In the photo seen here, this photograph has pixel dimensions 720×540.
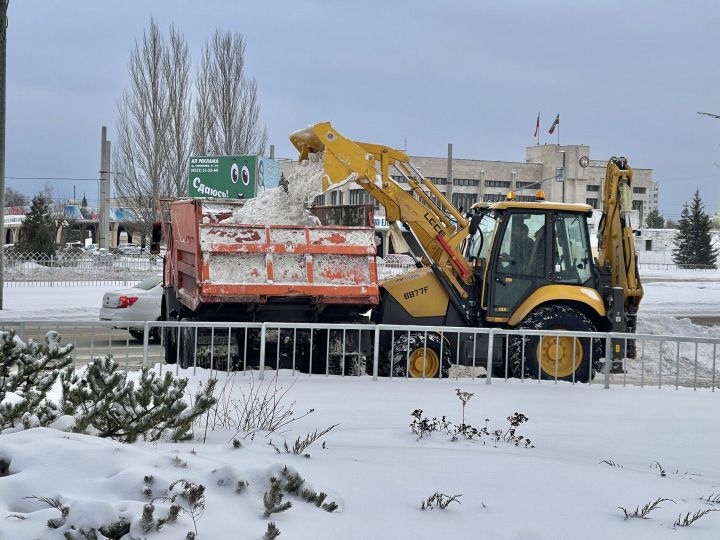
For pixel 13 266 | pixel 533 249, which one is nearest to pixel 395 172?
pixel 533 249

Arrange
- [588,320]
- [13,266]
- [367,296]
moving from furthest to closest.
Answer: [13,266] → [588,320] → [367,296]

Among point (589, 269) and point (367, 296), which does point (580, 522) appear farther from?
point (589, 269)

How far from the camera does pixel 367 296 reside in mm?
11805

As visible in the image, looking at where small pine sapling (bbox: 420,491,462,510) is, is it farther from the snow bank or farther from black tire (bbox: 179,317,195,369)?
the snow bank

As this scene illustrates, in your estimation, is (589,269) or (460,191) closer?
(589,269)

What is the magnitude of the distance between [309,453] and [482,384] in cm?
481

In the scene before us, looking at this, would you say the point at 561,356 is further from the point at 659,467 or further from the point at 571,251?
the point at 659,467

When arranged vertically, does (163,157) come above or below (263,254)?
above

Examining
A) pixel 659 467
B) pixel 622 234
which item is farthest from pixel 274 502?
pixel 622 234

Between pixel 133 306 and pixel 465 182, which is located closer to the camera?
pixel 133 306

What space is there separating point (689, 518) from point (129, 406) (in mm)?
3661

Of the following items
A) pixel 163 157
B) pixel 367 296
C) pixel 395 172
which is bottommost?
pixel 367 296

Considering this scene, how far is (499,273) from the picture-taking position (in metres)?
12.6

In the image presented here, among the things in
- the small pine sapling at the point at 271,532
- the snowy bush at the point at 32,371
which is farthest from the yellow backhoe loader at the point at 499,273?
the small pine sapling at the point at 271,532
